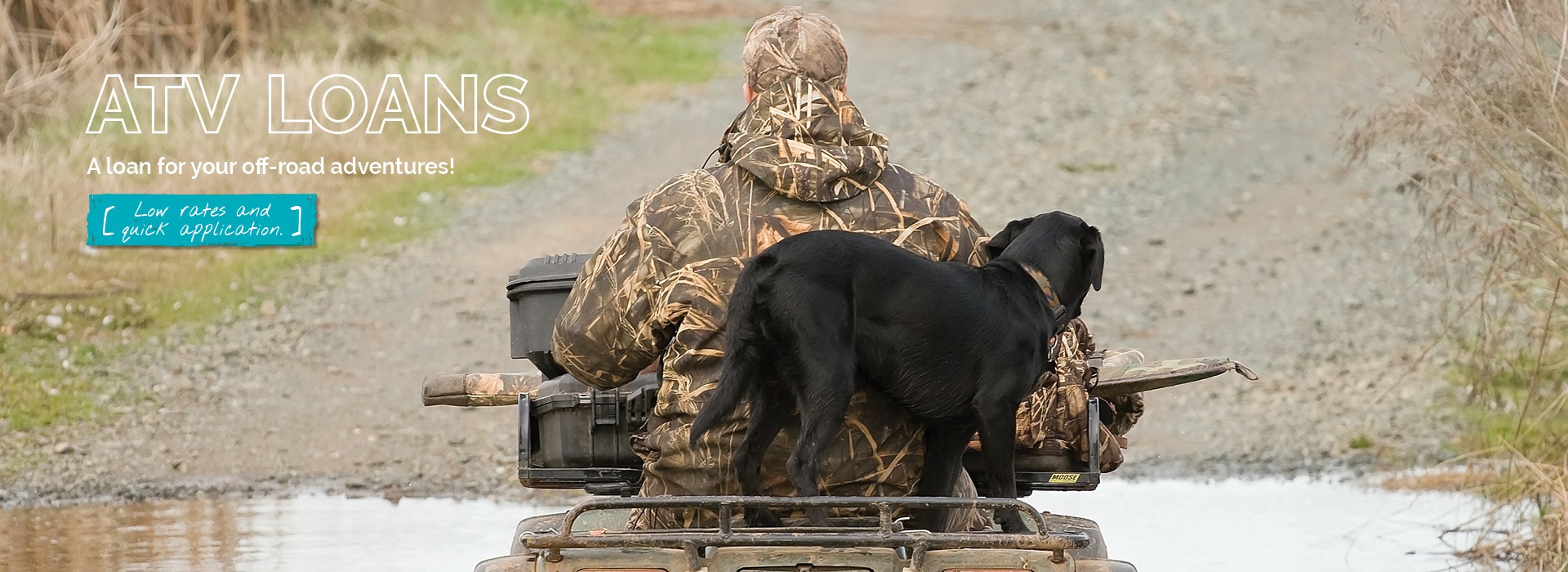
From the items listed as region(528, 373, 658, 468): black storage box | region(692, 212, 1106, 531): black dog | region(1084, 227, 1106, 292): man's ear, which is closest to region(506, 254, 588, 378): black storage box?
region(528, 373, 658, 468): black storage box

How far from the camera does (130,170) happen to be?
524 inches

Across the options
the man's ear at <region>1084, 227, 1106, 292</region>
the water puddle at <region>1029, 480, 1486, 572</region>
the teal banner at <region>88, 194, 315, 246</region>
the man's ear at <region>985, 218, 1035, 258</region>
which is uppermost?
the teal banner at <region>88, 194, 315, 246</region>

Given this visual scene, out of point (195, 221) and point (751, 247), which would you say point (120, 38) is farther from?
point (751, 247)

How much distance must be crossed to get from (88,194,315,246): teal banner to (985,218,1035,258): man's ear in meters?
9.84

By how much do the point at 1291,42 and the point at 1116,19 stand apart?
216 cm

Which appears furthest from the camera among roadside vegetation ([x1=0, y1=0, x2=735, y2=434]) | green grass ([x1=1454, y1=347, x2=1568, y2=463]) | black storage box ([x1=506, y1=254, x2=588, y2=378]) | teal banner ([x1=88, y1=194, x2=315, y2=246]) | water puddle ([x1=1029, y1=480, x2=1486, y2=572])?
teal banner ([x1=88, y1=194, x2=315, y2=246])

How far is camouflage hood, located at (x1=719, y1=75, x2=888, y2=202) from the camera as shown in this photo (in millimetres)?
3816

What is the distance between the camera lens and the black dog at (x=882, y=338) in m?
3.59

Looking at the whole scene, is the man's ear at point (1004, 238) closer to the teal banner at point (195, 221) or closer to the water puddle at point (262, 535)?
the water puddle at point (262, 535)

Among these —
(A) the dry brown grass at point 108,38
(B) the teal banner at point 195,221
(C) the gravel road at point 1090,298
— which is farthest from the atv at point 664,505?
(A) the dry brown grass at point 108,38

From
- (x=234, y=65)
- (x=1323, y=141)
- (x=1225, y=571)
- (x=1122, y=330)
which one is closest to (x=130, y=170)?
(x=234, y=65)

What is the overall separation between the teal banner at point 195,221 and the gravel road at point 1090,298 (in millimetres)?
827

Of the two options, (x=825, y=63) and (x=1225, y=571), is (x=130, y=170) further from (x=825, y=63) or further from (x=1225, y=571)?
(x=825, y=63)

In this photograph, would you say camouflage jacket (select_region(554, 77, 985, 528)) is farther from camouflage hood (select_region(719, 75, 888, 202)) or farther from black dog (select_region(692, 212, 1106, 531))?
black dog (select_region(692, 212, 1106, 531))
